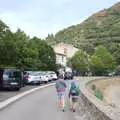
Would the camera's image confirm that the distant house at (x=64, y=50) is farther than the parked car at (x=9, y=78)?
Yes

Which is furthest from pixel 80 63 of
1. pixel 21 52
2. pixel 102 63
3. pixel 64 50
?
pixel 21 52

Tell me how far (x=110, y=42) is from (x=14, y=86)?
14176cm

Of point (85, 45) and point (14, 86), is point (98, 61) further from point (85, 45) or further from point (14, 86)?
point (14, 86)

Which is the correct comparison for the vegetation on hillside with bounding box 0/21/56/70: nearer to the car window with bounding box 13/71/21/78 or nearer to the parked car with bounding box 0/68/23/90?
the car window with bounding box 13/71/21/78

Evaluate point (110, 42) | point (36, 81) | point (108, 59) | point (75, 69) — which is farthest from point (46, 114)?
point (110, 42)

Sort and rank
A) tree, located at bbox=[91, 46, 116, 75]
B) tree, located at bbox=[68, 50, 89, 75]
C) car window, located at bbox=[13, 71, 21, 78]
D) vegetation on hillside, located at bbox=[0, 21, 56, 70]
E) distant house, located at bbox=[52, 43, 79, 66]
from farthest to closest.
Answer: distant house, located at bbox=[52, 43, 79, 66] < tree, located at bbox=[91, 46, 116, 75] < tree, located at bbox=[68, 50, 89, 75] < vegetation on hillside, located at bbox=[0, 21, 56, 70] < car window, located at bbox=[13, 71, 21, 78]

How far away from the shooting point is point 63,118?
1689 cm

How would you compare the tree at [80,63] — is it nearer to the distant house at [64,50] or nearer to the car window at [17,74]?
the distant house at [64,50]

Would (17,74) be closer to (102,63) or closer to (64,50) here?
(102,63)

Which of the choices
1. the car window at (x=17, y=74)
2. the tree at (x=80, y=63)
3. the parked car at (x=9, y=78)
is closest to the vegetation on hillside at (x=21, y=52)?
the car window at (x=17, y=74)

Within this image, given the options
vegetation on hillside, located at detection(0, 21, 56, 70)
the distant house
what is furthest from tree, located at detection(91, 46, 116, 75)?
vegetation on hillside, located at detection(0, 21, 56, 70)

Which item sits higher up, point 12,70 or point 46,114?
point 12,70

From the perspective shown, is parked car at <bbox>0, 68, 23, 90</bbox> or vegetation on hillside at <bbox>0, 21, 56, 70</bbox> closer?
parked car at <bbox>0, 68, 23, 90</bbox>

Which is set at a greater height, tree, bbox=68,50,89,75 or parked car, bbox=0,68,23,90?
tree, bbox=68,50,89,75
